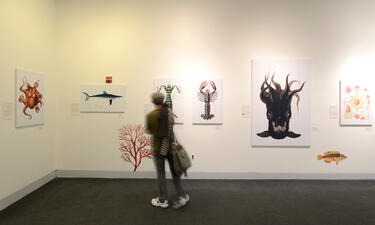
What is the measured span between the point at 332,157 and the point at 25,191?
669 centimetres

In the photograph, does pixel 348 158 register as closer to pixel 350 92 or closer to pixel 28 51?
pixel 350 92

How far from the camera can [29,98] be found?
164 inches

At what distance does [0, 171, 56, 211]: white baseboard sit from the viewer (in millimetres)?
3574

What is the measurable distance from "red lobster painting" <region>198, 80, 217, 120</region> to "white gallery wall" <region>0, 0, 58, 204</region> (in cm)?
353

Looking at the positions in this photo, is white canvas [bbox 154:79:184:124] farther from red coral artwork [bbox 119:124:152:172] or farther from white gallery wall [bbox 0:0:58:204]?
white gallery wall [bbox 0:0:58:204]

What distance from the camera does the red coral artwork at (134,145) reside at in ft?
16.7

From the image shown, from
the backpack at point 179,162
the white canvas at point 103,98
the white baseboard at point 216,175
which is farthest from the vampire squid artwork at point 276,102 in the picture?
the white canvas at point 103,98

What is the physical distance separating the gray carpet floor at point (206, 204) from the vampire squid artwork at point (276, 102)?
113cm

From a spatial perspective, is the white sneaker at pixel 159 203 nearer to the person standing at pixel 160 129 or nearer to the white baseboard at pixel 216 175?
the person standing at pixel 160 129

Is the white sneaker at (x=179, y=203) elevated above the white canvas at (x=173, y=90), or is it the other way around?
the white canvas at (x=173, y=90)

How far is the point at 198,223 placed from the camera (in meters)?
3.12

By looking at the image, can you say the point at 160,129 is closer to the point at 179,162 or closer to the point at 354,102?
the point at 179,162

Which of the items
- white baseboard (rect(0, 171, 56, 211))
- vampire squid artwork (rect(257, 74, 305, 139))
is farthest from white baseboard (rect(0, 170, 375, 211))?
vampire squid artwork (rect(257, 74, 305, 139))

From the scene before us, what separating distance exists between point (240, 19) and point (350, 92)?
3.18m
